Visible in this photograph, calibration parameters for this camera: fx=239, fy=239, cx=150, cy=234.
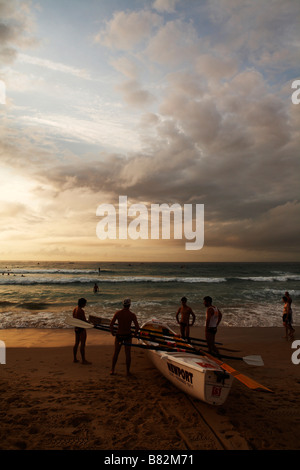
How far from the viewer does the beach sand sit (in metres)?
3.99

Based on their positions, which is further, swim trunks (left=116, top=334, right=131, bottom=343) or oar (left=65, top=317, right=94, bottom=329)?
oar (left=65, top=317, right=94, bottom=329)

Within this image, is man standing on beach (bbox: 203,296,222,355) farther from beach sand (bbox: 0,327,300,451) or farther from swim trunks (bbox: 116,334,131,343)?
swim trunks (bbox: 116,334,131,343)

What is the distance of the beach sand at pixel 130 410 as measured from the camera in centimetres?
399

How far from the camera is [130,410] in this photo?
4.89m

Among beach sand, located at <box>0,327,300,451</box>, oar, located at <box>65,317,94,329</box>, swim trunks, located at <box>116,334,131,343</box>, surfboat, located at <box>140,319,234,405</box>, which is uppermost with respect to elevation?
oar, located at <box>65,317,94,329</box>

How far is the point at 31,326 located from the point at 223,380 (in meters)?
11.5

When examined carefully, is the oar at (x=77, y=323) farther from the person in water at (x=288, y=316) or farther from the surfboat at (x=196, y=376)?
the person in water at (x=288, y=316)

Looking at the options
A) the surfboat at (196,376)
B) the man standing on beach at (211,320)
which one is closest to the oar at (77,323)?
the surfboat at (196,376)

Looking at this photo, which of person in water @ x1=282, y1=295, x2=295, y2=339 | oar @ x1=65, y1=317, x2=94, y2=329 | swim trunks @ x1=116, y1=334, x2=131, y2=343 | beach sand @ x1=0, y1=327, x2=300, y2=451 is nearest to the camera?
beach sand @ x1=0, y1=327, x2=300, y2=451

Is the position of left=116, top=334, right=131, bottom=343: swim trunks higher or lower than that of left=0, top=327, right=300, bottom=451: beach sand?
higher

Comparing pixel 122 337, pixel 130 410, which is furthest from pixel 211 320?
pixel 130 410

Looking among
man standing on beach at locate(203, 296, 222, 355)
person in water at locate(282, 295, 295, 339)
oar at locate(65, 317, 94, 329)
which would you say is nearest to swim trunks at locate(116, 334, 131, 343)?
oar at locate(65, 317, 94, 329)

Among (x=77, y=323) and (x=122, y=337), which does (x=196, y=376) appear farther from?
(x=77, y=323)

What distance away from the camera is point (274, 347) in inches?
398
